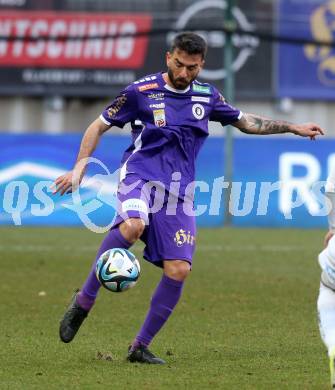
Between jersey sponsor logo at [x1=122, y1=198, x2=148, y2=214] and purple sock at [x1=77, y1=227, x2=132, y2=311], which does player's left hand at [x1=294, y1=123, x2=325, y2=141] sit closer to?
jersey sponsor logo at [x1=122, y1=198, x2=148, y2=214]

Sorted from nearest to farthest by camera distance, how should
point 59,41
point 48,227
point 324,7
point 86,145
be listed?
point 86,145 < point 48,227 < point 59,41 < point 324,7

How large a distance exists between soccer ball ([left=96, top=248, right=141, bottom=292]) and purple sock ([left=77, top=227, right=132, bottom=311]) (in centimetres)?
18

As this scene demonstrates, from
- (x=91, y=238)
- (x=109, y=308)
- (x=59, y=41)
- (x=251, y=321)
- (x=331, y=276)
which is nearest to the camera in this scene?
(x=331, y=276)

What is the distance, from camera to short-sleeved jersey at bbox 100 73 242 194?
25.4 ft

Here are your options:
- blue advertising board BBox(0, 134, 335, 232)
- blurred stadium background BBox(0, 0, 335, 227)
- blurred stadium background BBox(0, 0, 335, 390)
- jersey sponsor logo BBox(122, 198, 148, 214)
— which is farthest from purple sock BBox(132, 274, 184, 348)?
blurred stadium background BBox(0, 0, 335, 227)

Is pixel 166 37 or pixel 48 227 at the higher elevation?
pixel 166 37

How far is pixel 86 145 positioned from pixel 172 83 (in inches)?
27.9

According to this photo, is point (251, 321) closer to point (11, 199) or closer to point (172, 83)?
point (172, 83)

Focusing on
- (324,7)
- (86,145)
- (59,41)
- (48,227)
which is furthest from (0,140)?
(86,145)

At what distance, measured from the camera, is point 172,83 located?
7777 millimetres

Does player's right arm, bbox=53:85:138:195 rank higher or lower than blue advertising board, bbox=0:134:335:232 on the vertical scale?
higher

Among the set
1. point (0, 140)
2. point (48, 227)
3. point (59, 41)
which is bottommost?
point (48, 227)

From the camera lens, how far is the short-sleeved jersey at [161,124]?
773cm

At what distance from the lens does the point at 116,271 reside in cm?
731
